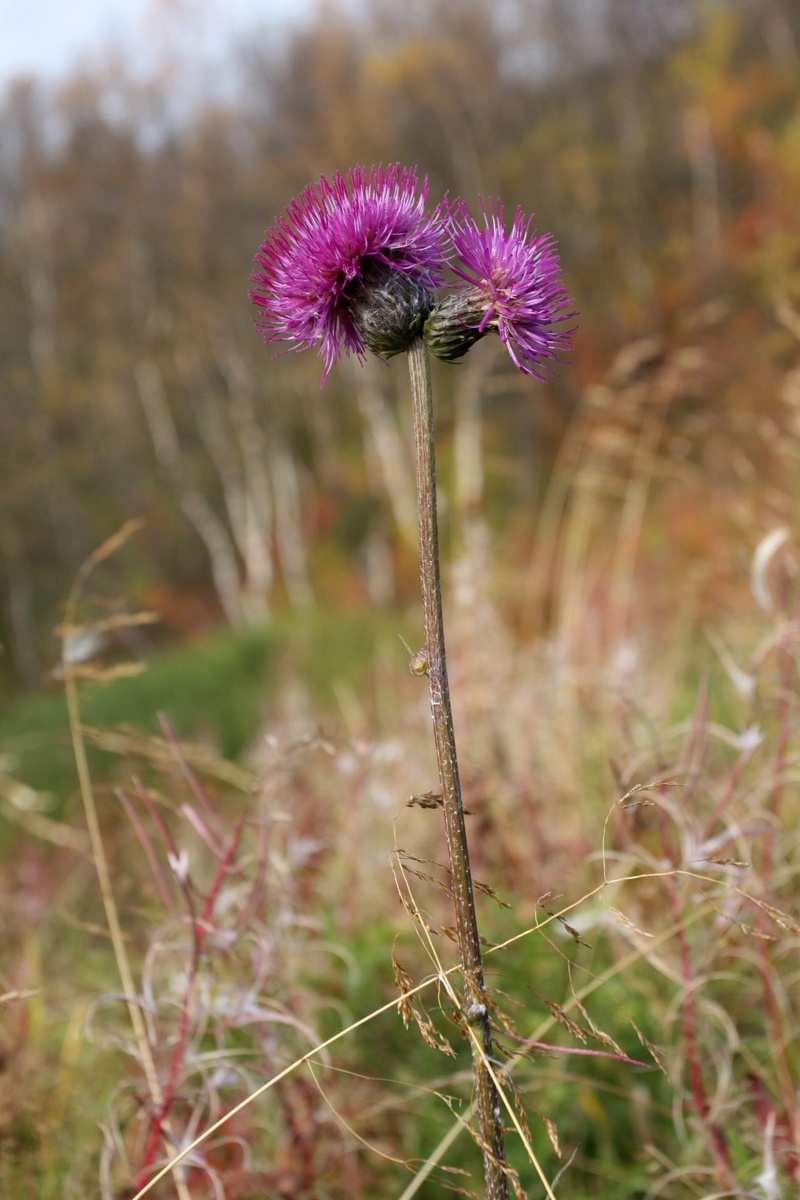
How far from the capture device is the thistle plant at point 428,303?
73 centimetres

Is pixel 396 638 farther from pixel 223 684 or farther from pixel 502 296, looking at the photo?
pixel 502 296

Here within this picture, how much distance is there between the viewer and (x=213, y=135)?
23984mm

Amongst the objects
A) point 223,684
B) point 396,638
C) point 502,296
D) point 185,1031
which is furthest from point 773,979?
point 223,684

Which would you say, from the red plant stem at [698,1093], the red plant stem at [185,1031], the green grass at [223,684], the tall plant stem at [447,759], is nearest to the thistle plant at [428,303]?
the tall plant stem at [447,759]

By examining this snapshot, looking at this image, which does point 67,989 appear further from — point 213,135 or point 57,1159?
point 213,135

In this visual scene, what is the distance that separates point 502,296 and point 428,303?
2.4 inches

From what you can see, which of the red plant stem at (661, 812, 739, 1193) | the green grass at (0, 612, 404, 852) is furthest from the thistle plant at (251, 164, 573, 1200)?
the green grass at (0, 612, 404, 852)

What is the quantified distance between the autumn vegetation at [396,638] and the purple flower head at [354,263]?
2.7 inches

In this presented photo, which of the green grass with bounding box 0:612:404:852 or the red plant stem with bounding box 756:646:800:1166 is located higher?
the red plant stem with bounding box 756:646:800:1166

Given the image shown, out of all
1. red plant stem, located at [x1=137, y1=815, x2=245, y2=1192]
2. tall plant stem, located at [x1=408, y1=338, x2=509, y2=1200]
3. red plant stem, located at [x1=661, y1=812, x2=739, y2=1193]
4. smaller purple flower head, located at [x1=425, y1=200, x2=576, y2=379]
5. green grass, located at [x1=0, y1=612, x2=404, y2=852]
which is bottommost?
green grass, located at [x1=0, y1=612, x2=404, y2=852]

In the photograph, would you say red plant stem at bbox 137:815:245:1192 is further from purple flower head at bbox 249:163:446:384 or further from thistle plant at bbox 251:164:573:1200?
purple flower head at bbox 249:163:446:384

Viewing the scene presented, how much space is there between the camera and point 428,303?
31.1 inches

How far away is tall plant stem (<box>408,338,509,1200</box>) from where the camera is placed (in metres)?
0.71

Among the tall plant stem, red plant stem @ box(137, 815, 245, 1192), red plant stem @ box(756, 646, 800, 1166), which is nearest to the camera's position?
the tall plant stem
